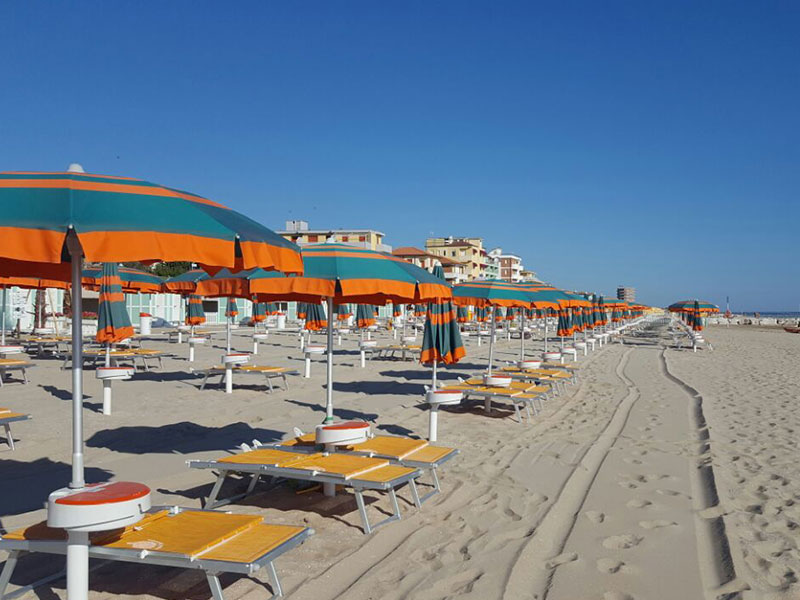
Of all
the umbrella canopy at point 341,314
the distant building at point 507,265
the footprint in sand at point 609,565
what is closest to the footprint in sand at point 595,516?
the footprint in sand at point 609,565

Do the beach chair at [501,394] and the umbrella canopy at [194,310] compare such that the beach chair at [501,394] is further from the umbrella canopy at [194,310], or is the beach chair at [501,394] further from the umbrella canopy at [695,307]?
the umbrella canopy at [695,307]

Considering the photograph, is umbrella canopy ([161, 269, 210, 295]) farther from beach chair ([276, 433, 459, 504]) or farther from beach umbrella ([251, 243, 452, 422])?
beach chair ([276, 433, 459, 504])

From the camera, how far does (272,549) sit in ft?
9.62

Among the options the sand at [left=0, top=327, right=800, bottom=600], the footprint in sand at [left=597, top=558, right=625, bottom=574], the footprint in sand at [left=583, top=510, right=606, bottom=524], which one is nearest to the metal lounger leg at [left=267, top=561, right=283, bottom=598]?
the sand at [left=0, top=327, right=800, bottom=600]

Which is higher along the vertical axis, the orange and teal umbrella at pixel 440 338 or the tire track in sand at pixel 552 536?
the orange and teal umbrella at pixel 440 338

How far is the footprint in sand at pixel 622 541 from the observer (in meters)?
3.86

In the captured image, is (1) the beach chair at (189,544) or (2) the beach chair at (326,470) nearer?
(1) the beach chair at (189,544)

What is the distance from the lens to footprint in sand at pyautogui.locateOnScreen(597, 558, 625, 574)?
3.50 meters

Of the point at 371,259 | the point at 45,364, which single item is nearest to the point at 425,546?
the point at 371,259

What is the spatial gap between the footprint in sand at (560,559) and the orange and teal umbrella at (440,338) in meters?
4.35

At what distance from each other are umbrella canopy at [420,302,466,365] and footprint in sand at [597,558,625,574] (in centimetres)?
445

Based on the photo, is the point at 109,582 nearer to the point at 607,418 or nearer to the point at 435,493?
the point at 435,493

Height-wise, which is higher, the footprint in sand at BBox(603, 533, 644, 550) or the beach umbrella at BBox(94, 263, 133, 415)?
the beach umbrella at BBox(94, 263, 133, 415)

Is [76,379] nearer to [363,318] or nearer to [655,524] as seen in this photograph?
[655,524]
